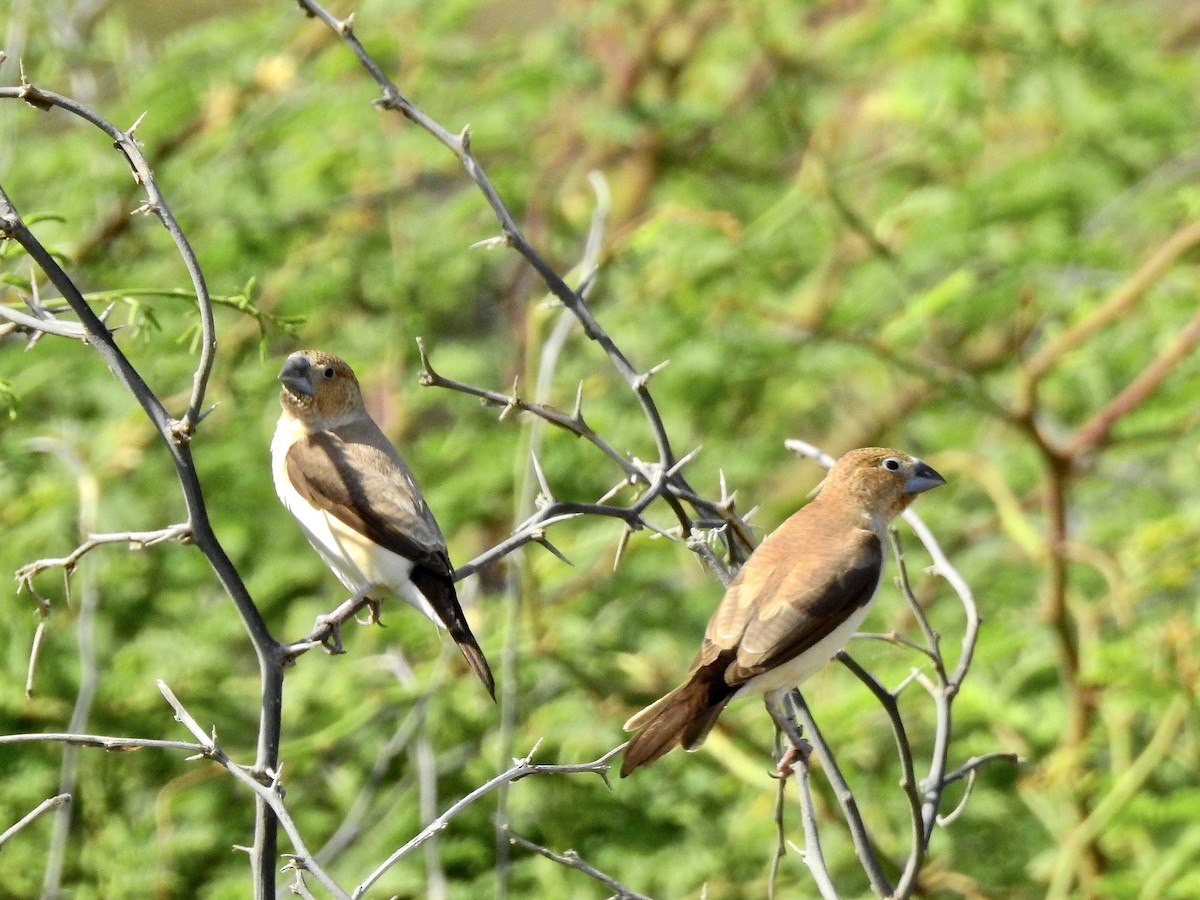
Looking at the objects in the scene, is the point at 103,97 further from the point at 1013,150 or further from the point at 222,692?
the point at 1013,150

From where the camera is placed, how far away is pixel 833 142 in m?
8.93

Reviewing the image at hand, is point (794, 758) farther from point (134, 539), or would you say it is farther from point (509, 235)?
point (134, 539)

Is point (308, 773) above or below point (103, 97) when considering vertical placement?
below

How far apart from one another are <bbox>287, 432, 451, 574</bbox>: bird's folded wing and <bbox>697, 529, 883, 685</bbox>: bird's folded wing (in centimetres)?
77

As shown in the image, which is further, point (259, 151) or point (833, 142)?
point (833, 142)

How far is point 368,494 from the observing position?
3.97 metres

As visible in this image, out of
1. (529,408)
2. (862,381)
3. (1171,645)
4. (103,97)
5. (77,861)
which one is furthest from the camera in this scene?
(103,97)

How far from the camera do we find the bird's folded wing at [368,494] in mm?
3826

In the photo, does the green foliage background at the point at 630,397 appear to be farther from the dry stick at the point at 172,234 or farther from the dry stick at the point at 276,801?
the dry stick at the point at 172,234

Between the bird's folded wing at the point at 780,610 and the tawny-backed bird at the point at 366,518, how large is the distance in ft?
1.96

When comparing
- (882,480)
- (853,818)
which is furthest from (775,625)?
(882,480)

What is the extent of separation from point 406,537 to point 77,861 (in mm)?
2418

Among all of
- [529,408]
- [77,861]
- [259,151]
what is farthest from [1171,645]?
[259,151]

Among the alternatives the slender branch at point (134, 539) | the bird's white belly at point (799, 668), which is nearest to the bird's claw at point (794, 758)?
the bird's white belly at point (799, 668)
